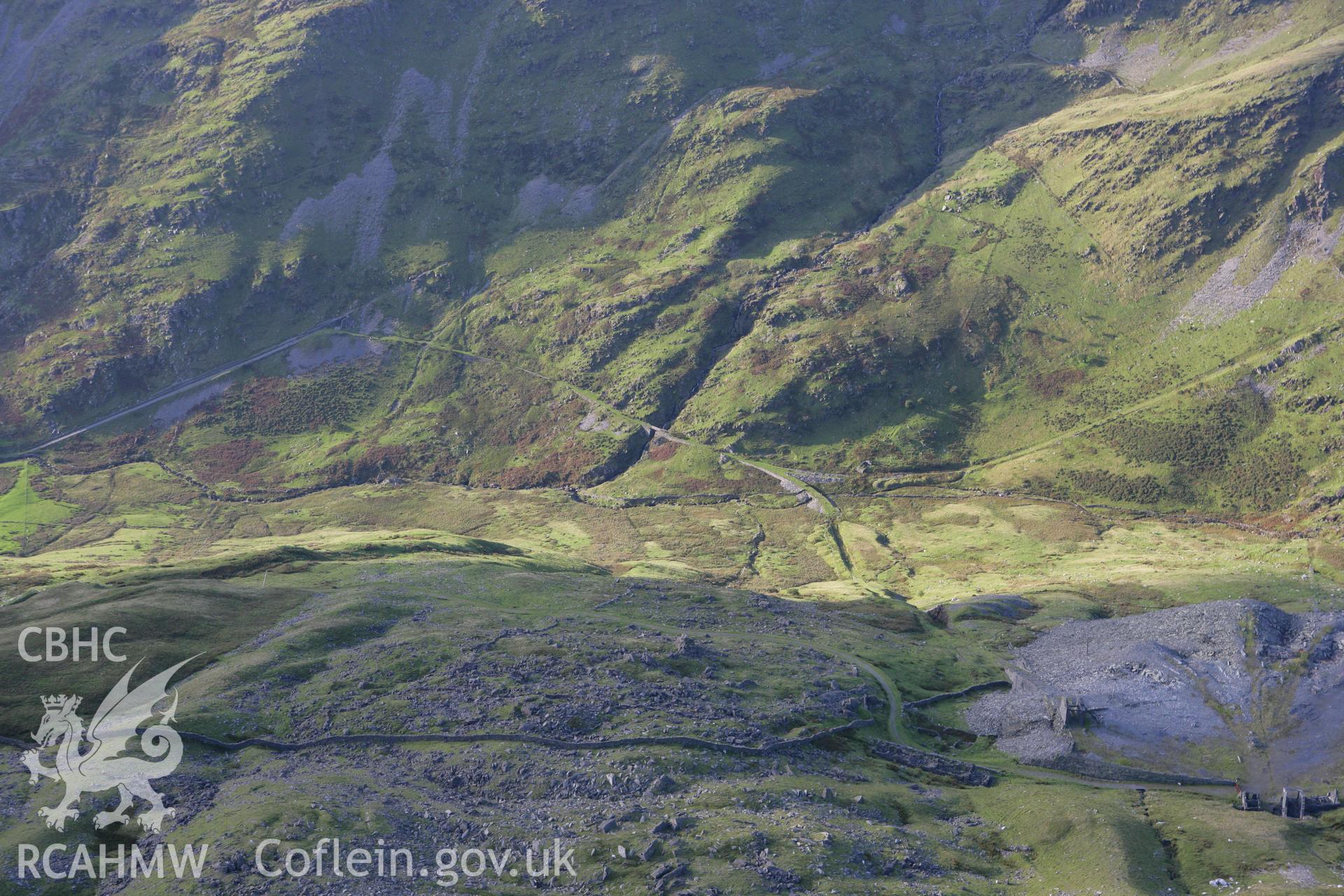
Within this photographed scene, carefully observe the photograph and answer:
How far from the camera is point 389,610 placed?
4648 inches

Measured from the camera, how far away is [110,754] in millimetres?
76438

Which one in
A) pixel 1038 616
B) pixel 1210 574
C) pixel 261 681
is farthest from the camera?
pixel 1210 574

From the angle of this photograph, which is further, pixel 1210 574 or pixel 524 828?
pixel 1210 574

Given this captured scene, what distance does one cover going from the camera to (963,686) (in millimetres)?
112312

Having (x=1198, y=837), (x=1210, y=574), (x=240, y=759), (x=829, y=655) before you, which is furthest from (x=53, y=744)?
(x=1210, y=574)

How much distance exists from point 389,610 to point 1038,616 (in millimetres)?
96953

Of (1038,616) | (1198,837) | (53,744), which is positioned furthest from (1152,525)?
(53,744)

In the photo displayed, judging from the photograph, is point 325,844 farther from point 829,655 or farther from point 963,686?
point 963,686

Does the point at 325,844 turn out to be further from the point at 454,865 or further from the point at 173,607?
the point at 173,607

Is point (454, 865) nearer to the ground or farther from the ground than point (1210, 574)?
nearer to the ground

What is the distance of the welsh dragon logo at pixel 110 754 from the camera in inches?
2726

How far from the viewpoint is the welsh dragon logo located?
69.2 m

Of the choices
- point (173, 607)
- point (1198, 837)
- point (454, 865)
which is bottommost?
point (1198, 837)

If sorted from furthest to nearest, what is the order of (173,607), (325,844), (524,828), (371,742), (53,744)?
(173,607) < (371,742) < (53,744) < (524,828) < (325,844)
